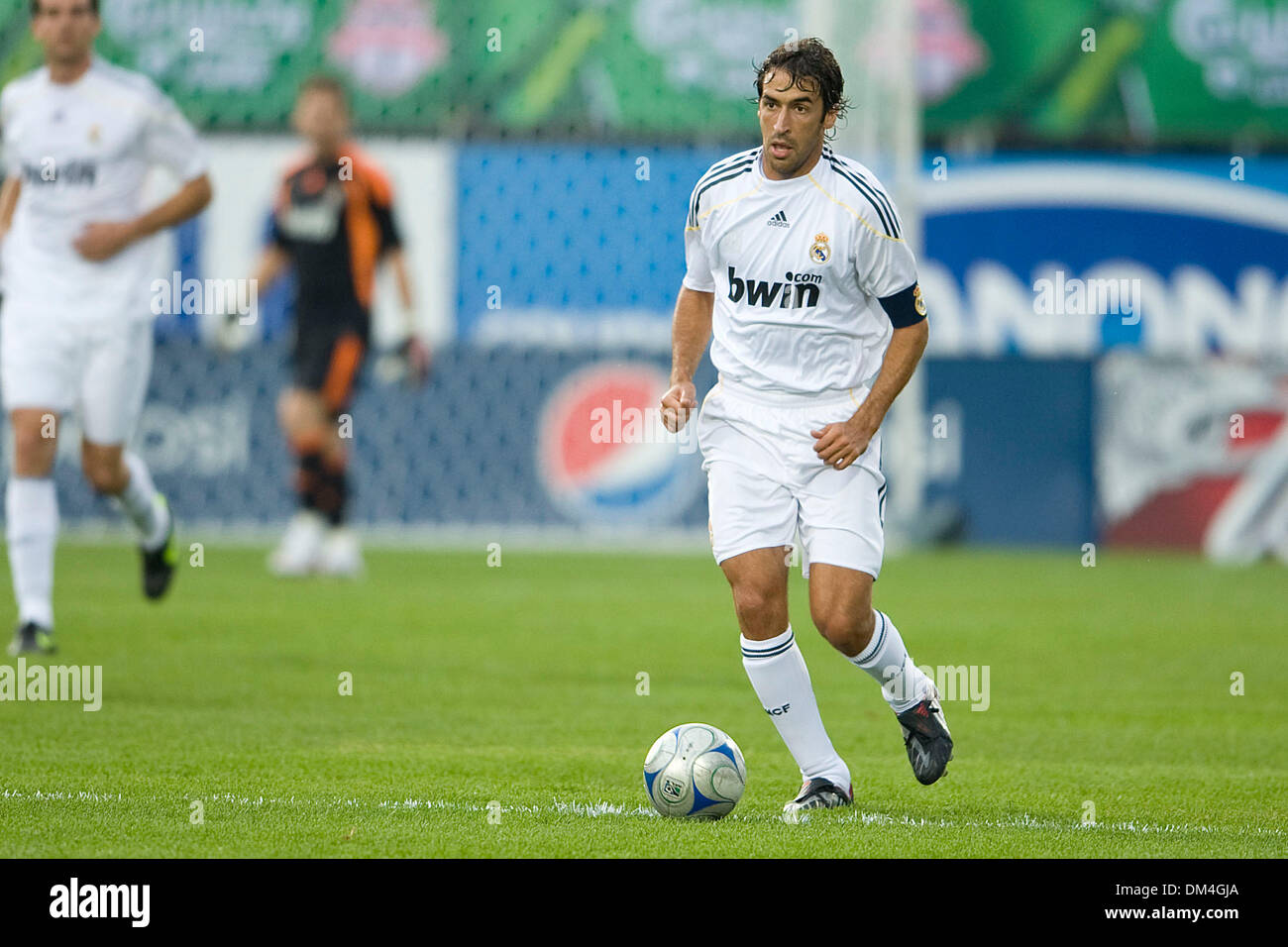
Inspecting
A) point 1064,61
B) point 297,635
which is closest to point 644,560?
point 297,635

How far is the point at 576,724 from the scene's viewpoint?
7129 mm

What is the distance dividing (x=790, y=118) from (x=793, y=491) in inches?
40.9

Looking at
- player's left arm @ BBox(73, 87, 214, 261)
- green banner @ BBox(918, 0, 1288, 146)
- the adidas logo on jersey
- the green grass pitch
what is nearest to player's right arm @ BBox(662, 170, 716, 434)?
the adidas logo on jersey

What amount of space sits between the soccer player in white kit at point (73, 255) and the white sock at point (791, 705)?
12.6ft

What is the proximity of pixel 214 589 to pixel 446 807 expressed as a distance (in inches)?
269

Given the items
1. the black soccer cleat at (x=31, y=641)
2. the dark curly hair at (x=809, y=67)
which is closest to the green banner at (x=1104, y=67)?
the black soccer cleat at (x=31, y=641)

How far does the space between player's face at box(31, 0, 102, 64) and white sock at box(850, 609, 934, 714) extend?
14.9 feet

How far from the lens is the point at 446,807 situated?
5297 mm

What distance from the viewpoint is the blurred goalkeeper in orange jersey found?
507 inches

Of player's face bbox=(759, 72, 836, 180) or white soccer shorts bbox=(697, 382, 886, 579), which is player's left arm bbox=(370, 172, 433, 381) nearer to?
white soccer shorts bbox=(697, 382, 886, 579)

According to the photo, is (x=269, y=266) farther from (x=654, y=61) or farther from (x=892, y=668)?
(x=892, y=668)
